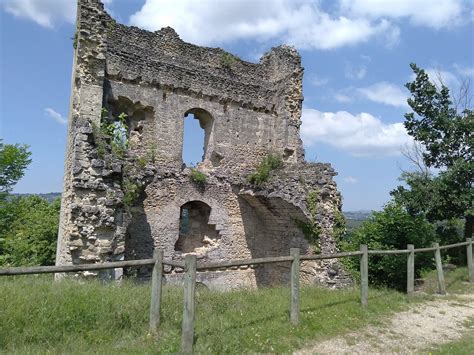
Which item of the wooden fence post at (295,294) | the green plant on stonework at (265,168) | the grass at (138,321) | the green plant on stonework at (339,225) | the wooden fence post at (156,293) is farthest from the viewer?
the green plant on stonework at (265,168)

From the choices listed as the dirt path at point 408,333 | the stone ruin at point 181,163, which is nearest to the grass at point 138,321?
the dirt path at point 408,333

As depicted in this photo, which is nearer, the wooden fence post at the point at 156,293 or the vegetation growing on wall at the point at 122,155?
the wooden fence post at the point at 156,293

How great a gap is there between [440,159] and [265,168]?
7302mm

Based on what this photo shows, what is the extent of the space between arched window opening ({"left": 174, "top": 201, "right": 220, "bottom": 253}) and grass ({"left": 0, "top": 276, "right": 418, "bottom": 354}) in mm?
6633

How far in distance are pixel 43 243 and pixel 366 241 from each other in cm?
1211

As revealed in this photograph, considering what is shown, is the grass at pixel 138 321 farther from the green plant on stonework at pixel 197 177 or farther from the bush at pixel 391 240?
the green plant on stonework at pixel 197 177

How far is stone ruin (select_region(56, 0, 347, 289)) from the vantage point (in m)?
10.1

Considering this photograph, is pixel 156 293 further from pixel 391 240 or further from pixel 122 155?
pixel 391 240

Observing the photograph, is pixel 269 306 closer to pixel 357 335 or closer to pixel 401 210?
pixel 357 335

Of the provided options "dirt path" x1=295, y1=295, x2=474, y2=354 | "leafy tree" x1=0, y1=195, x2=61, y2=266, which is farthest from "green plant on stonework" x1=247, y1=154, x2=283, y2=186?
"leafy tree" x1=0, y1=195, x2=61, y2=266

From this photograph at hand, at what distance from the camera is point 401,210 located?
13.9 metres

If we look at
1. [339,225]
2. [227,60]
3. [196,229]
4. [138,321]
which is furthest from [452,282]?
[227,60]

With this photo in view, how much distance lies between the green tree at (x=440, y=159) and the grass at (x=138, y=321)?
344 inches

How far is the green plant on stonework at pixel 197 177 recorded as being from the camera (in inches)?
522
